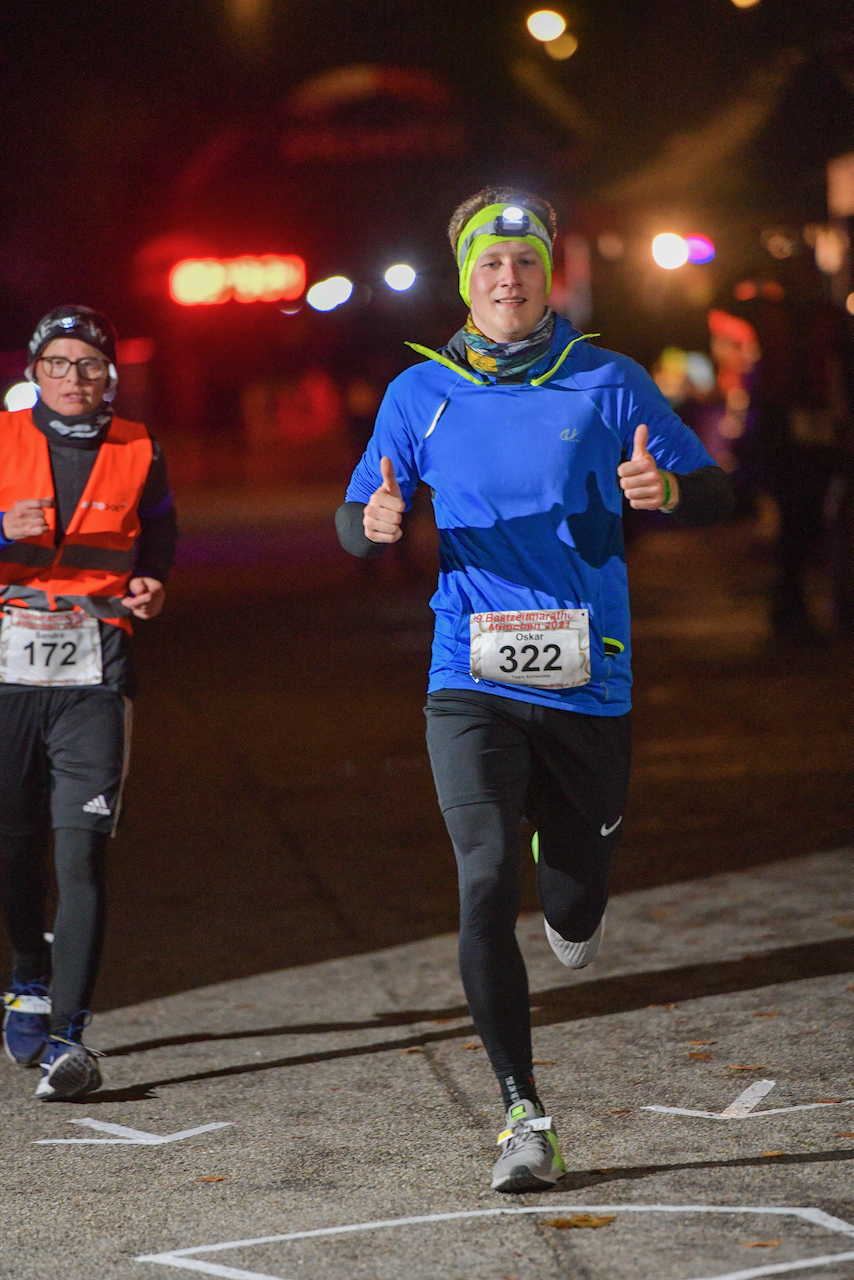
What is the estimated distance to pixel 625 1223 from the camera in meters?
3.71

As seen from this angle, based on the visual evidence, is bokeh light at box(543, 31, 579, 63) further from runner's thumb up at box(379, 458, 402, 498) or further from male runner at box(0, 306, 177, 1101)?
runner's thumb up at box(379, 458, 402, 498)

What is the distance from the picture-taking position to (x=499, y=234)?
4.38m

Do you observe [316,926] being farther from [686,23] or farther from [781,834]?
[686,23]

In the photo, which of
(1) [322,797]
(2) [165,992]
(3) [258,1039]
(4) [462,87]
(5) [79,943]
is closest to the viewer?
(5) [79,943]

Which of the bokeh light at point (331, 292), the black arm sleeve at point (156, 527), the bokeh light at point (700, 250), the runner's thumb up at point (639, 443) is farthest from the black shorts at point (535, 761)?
the bokeh light at point (331, 292)

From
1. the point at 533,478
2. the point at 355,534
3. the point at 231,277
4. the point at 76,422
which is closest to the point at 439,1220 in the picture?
the point at 355,534

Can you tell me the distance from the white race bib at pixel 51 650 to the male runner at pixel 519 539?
1168mm

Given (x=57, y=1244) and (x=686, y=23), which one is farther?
(x=686, y=23)

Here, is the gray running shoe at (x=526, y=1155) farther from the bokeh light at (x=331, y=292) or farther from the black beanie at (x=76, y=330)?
the bokeh light at (x=331, y=292)


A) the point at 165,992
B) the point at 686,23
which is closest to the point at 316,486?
the point at 686,23

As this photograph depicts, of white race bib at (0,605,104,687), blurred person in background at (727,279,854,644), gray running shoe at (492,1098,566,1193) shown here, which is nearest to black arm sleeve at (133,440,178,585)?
white race bib at (0,605,104,687)

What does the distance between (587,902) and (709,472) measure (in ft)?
3.72

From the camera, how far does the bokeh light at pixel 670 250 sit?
52.3 feet

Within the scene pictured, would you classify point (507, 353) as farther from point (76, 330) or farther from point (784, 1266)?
point (784, 1266)
